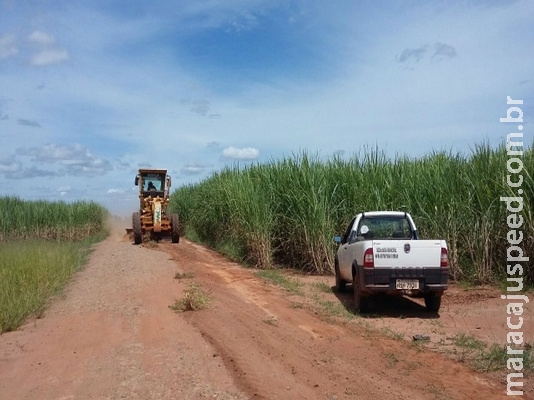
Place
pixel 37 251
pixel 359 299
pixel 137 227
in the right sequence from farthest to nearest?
pixel 137 227 → pixel 37 251 → pixel 359 299

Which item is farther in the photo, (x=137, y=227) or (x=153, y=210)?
(x=153, y=210)

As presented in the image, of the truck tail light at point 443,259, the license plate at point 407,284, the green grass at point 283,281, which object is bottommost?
the green grass at point 283,281

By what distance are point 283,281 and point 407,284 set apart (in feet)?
16.0

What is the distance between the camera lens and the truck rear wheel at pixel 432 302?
959 cm

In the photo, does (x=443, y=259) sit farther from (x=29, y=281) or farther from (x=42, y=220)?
(x=42, y=220)

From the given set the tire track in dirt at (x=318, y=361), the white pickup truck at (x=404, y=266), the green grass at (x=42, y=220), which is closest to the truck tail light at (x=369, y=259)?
the white pickup truck at (x=404, y=266)

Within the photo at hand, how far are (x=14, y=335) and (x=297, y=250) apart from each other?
8.67 metres

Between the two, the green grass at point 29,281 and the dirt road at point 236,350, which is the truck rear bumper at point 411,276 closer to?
the dirt road at point 236,350

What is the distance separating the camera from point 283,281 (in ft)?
44.4

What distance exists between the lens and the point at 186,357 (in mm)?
6805

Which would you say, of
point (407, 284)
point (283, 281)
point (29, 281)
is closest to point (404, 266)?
point (407, 284)

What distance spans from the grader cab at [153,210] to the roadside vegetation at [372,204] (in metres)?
4.94

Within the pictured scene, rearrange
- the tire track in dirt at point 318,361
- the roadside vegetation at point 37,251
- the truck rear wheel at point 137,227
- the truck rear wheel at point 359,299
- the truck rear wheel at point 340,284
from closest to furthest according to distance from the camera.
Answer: the tire track in dirt at point 318,361
the truck rear wheel at point 359,299
the roadside vegetation at point 37,251
the truck rear wheel at point 340,284
the truck rear wheel at point 137,227

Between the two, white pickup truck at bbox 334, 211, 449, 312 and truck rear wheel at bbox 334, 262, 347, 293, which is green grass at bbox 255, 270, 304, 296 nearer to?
truck rear wheel at bbox 334, 262, 347, 293
